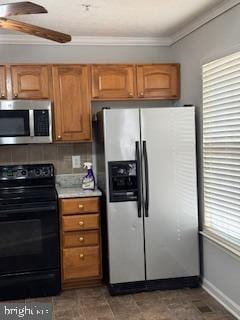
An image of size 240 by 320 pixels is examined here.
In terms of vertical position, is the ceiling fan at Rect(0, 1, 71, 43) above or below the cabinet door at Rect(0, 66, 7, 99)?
above

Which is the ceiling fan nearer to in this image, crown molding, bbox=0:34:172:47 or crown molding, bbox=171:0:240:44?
crown molding, bbox=171:0:240:44

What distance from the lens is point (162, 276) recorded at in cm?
364

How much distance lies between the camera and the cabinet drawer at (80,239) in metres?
3.69

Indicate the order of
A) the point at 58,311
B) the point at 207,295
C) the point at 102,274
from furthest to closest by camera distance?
the point at 102,274 < the point at 207,295 < the point at 58,311

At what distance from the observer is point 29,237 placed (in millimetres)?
3572

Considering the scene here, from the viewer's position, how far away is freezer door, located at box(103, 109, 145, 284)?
351cm

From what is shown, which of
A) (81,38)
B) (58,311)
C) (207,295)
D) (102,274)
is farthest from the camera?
(81,38)

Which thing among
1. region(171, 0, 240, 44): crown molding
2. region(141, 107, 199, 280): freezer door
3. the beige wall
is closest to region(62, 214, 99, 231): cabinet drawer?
region(141, 107, 199, 280): freezer door

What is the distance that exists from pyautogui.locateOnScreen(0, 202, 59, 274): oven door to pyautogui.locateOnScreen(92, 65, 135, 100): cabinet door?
118 centimetres

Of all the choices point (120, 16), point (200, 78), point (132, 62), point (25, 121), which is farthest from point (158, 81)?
point (25, 121)

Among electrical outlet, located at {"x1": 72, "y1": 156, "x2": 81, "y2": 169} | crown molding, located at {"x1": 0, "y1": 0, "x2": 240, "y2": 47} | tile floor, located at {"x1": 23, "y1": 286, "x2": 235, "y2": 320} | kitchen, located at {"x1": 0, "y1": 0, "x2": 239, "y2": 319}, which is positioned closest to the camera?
tile floor, located at {"x1": 23, "y1": 286, "x2": 235, "y2": 320}

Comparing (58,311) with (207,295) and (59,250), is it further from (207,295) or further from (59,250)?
(207,295)

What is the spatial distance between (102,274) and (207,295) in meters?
0.97

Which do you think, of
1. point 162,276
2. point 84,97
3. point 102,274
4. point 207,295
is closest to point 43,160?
point 84,97
